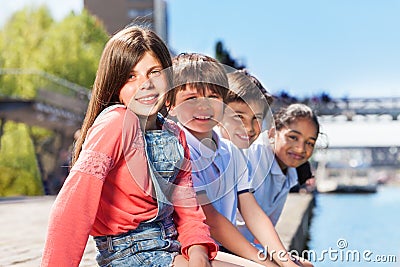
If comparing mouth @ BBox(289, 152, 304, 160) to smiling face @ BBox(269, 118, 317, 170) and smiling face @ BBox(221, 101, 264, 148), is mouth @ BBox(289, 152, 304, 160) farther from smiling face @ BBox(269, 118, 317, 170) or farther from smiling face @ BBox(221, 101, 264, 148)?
smiling face @ BBox(221, 101, 264, 148)

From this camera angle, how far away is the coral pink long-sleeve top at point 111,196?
1.47 metres

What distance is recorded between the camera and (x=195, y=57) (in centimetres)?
225

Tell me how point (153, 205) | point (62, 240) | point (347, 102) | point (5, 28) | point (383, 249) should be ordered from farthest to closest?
1. point (347, 102)
2. point (5, 28)
3. point (383, 249)
4. point (153, 205)
5. point (62, 240)

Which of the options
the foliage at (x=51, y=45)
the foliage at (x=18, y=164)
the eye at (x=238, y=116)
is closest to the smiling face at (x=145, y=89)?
the eye at (x=238, y=116)

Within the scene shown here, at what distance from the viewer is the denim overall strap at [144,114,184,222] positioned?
162 centimetres

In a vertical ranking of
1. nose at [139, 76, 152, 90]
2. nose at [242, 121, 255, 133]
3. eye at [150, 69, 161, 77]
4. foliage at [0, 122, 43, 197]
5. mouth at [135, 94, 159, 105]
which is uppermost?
eye at [150, 69, 161, 77]

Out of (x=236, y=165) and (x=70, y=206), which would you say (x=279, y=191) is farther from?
(x=70, y=206)

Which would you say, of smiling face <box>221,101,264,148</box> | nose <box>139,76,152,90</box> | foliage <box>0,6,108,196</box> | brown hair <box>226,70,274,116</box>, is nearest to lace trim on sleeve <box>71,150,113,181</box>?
nose <box>139,76,152,90</box>

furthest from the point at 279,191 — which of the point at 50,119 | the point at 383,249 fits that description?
the point at 50,119

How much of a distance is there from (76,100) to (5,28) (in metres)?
7.99

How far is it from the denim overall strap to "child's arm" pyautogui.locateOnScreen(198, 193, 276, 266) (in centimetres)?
41

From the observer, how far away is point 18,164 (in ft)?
62.4

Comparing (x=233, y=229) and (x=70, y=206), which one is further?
(x=233, y=229)

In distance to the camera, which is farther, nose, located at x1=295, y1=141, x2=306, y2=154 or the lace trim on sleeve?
nose, located at x1=295, y1=141, x2=306, y2=154
